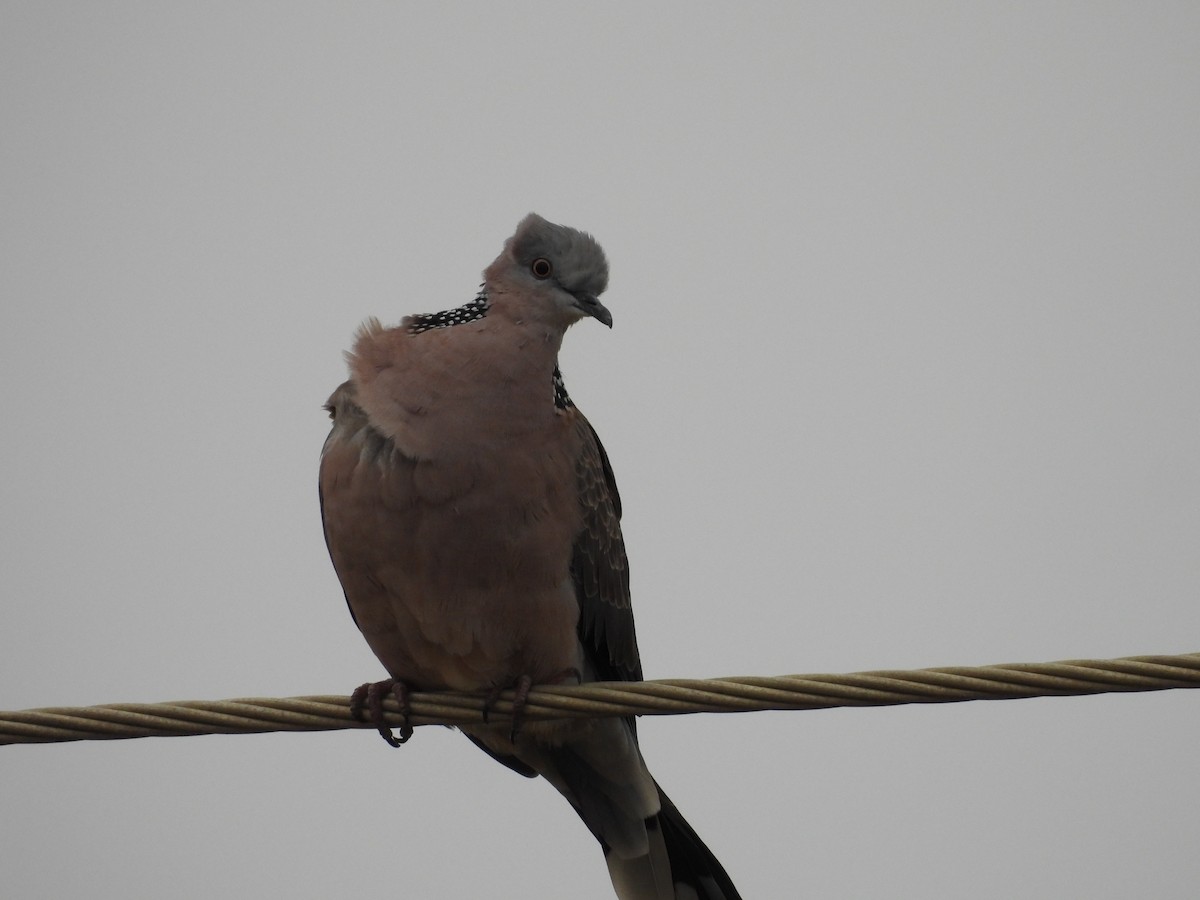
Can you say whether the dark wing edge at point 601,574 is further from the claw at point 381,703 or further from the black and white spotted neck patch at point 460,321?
the claw at point 381,703

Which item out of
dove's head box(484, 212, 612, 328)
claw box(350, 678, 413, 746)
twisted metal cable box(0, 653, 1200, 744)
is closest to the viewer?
twisted metal cable box(0, 653, 1200, 744)

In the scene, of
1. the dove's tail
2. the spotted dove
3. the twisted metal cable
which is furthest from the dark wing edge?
the twisted metal cable

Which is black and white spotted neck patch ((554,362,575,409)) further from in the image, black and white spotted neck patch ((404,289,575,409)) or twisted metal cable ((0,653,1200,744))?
twisted metal cable ((0,653,1200,744))

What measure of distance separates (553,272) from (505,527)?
1.09 m

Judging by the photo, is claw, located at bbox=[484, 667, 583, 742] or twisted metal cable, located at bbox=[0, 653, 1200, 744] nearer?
twisted metal cable, located at bbox=[0, 653, 1200, 744]

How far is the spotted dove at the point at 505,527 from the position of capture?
14.8 feet

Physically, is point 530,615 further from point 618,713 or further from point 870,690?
point 870,690

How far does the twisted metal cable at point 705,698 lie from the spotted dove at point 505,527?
555mm

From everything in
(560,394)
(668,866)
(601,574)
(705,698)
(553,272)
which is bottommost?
(668,866)

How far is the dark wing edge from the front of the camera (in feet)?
16.1

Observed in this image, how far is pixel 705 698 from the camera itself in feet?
11.6

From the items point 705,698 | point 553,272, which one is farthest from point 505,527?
point 705,698

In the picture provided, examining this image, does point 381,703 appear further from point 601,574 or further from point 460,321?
point 460,321

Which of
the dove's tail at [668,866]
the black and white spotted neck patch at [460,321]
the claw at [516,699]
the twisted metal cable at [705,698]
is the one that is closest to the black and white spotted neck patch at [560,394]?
the black and white spotted neck patch at [460,321]
